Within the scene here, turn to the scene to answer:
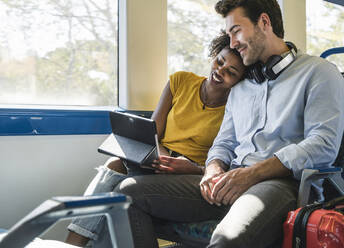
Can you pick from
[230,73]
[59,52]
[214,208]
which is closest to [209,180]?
[214,208]

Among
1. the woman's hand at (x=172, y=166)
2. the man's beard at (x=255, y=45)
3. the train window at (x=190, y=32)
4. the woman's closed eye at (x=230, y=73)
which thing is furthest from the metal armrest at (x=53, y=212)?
the train window at (x=190, y=32)

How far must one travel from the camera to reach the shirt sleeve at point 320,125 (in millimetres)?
1525

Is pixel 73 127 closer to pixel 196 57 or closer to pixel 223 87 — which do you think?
pixel 223 87

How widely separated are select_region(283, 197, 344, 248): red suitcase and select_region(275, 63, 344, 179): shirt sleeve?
24 cm

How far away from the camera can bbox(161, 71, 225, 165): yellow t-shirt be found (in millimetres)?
2178

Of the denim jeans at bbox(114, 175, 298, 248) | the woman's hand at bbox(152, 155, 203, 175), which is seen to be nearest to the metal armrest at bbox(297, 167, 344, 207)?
the denim jeans at bbox(114, 175, 298, 248)

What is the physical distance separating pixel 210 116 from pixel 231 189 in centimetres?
72

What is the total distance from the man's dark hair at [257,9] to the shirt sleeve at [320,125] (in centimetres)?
41

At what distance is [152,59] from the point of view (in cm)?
266

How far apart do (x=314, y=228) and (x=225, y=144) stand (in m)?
0.81

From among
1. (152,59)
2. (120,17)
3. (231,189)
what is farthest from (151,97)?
(231,189)

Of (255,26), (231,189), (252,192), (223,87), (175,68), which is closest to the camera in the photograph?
(252,192)

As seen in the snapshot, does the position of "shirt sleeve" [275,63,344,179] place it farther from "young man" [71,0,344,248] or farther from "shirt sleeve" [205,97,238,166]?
"shirt sleeve" [205,97,238,166]

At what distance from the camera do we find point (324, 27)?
387 centimetres
